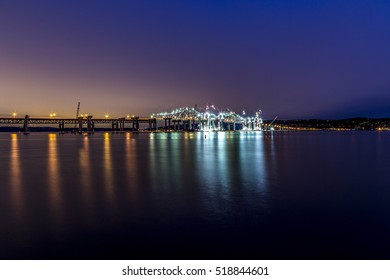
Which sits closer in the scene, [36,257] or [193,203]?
[36,257]

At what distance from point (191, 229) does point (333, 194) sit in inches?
214

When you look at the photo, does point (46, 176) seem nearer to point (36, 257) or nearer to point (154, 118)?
point (36, 257)

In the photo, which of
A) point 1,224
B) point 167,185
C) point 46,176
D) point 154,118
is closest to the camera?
point 1,224

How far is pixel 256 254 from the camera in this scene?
5.52 meters

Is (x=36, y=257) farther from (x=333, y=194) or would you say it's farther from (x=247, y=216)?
(x=333, y=194)

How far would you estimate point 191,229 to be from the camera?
685cm

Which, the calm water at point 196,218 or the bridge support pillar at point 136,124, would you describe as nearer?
the calm water at point 196,218

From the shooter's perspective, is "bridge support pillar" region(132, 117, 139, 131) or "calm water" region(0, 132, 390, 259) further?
"bridge support pillar" region(132, 117, 139, 131)

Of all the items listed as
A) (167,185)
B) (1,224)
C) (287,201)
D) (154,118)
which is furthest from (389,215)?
(154,118)

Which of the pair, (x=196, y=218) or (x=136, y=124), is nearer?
(x=196, y=218)
